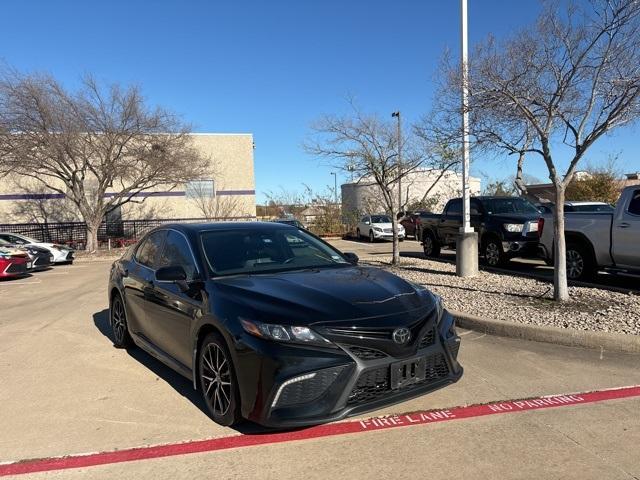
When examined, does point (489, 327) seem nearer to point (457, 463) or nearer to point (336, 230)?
point (457, 463)

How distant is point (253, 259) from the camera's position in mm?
4789

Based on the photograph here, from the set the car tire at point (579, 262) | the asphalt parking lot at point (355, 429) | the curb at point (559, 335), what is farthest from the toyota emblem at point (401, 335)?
the car tire at point (579, 262)

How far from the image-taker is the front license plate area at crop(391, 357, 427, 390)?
362 cm

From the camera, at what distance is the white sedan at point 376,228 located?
27719mm

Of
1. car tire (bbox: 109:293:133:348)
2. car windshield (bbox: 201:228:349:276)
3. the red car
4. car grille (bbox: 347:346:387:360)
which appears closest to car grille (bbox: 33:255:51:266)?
the red car

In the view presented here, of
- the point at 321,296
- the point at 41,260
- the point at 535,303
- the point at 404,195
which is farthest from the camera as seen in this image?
the point at 404,195

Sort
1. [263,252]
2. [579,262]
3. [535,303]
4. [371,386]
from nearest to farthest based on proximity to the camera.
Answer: [371,386]
[263,252]
[535,303]
[579,262]

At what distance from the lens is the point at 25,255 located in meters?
14.9

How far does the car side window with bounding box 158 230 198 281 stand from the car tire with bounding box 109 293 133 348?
1226 mm

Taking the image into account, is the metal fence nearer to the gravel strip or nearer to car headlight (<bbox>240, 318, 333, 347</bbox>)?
the gravel strip

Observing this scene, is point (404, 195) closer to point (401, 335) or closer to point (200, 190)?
point (200, 190)

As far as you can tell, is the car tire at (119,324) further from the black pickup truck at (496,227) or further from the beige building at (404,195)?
the beige building at (404,195)

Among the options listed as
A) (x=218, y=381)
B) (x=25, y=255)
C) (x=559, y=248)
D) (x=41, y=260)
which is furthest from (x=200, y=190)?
(x=218, y=381)

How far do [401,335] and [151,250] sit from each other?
3243 millimetres
